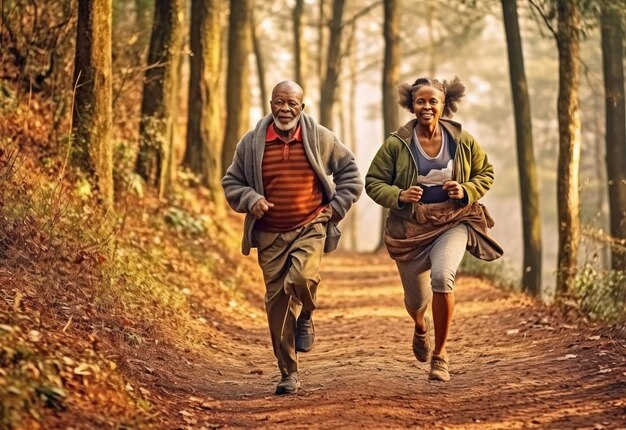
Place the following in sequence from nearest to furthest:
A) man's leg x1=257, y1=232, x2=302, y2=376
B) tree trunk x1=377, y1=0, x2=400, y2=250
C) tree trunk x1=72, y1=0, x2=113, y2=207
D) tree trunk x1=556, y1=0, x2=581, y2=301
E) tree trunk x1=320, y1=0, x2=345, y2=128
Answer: man's leg x1=257, y1=232, x2=302, y2=376
tree trunk x1=72, y1=0, x2=113, y2=207
tree trunk x1=556, y1=0, x2=581, y2=301
tree trunk x1=377, y1=0, x2=400, y2=250
tree trunk x1=320, y1=0, x2=345, y2=128

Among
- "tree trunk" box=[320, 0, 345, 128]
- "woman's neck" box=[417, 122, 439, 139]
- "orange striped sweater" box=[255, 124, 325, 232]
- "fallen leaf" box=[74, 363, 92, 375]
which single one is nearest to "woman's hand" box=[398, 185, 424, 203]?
"woman's neck" box=[417, 122, 439, 139]

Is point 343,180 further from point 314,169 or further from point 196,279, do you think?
point 196,279

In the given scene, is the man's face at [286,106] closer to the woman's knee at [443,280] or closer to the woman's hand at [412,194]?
the woman's hand at [412,194]

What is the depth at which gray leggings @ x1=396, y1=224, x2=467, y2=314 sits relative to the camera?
26.7 feet

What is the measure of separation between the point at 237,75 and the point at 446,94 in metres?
12.5

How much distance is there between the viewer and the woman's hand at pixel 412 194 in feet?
27.0

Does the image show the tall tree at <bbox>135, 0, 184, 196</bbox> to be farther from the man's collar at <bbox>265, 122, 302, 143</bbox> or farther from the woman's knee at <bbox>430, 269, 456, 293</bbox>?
the woman's knee at <bbox>430, 269, 456, 293</bbox>

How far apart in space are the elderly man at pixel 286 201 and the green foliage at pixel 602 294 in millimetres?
3708

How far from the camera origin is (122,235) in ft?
39.4

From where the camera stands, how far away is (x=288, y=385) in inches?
319

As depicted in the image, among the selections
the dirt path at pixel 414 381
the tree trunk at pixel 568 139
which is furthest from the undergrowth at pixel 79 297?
the tree trunk at pixel 568 139

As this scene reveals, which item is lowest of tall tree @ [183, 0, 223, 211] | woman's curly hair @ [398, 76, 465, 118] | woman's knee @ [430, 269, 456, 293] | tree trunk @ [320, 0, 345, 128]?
woman's knee @ [430, 269, 456, 293]

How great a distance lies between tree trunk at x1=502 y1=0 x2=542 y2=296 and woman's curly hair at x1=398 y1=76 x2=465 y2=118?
7901 millimetres

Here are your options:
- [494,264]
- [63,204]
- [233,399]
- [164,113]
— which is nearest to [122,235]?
[63,204]
